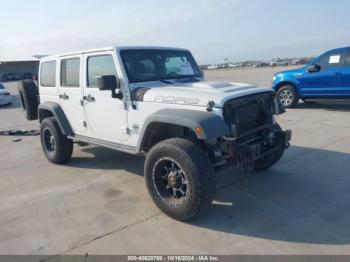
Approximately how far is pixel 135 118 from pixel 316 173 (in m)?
2.82

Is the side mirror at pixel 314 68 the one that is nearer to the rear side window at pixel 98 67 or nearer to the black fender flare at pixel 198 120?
the rear side window at pixel 98 67

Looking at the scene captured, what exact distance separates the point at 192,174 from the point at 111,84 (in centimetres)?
163

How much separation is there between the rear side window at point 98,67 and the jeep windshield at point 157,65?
0.22m

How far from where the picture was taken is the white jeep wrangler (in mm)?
3557

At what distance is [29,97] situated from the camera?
6461 millimetres

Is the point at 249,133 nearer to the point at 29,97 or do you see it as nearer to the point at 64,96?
the point at 64,96

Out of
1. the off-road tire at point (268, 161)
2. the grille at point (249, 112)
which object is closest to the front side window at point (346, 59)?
the off-road tire at point (268, 161)

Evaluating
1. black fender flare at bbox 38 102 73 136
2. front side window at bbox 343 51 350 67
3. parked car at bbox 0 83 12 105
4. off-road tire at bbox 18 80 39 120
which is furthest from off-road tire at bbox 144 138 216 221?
parked car at bbox 0 83 12 105

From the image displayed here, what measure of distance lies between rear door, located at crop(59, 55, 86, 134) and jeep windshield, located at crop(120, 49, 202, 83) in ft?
3.38

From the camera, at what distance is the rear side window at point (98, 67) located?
15.1 feet

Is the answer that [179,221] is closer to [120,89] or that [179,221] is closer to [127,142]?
[127,142]

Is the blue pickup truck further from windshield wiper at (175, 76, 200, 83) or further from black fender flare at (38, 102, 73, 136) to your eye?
black fender flare at (38, 102, 73, 136)

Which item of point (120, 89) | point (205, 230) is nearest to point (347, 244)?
point (205, 230)

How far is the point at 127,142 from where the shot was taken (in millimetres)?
4578
